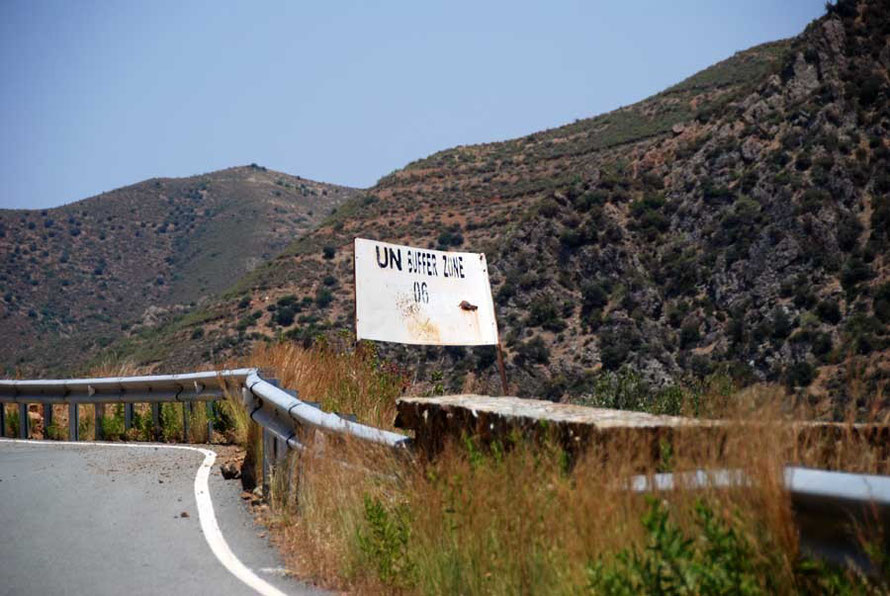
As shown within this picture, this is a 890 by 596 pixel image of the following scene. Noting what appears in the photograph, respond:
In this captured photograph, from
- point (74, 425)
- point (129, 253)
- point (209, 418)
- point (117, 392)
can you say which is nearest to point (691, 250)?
point (117, 392)

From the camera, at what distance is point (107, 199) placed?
421 feet

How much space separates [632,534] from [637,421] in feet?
2.73

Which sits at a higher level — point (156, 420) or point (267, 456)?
point (267, 456)

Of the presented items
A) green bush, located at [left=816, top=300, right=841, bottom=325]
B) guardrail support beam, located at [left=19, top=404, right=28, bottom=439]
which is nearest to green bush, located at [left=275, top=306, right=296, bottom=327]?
green bush, located at [left=816, top=300, right=841, bottom=325]

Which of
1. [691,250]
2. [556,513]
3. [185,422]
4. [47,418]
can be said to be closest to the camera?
[556,513]

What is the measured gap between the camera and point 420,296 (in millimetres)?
13211

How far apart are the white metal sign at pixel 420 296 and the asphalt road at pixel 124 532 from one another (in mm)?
2713

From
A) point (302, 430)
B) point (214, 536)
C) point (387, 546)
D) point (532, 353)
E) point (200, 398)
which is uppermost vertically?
point (302, 430)

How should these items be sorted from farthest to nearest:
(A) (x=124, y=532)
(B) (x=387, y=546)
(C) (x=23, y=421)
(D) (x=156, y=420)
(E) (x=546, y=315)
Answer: (E) (x=546, y=315)
(C) (x=23, y=421)
(D) (x=156, y=420)
(A) (x=124, y=532)
(B) (x=387, y=546)

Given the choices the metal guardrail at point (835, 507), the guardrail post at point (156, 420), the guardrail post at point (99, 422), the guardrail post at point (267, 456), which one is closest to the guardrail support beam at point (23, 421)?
the guardrail post at point (99, 422)

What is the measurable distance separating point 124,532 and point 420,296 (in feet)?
19.1

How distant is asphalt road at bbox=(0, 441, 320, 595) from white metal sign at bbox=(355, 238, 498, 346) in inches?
107

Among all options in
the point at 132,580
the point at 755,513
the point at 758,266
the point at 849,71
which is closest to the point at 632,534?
the point at 755,513

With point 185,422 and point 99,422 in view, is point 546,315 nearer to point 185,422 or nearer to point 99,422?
point 99,422
